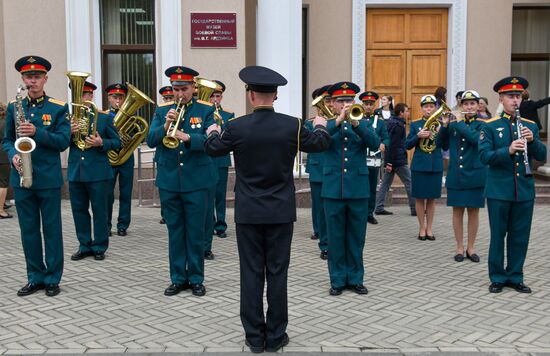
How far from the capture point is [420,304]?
588 cm

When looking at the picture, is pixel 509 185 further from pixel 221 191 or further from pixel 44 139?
pixel 44 139

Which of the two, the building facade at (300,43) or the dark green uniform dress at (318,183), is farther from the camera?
the building facade at (300,43)

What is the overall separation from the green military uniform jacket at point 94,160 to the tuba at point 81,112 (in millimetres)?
119

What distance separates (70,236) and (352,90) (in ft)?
17.1

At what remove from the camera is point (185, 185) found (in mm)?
6145

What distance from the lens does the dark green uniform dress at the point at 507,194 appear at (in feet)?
20.2

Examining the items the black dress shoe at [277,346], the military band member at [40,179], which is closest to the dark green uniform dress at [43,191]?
the military band member at [40,179]

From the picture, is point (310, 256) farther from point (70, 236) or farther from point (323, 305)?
point (70, 236)

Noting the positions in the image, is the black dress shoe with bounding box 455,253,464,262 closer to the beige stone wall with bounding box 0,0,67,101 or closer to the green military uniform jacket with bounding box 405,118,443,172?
the green military uniform jacket with bounding box 405,118,443,172

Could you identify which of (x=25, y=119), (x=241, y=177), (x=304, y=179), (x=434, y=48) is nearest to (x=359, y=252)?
(x=241, y=177)

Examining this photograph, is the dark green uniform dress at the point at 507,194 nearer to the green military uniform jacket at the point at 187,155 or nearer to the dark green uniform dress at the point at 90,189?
the green military uniform jacket at the point at 187,155

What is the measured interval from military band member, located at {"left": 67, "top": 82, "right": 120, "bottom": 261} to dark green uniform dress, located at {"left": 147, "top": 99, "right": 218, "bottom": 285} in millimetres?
1813

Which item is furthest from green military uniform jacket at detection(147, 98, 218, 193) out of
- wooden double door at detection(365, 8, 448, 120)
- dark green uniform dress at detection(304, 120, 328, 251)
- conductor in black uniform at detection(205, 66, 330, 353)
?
wooden double door at detection(365, 8, 448, 120)

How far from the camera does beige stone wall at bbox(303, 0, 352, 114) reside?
1366 cm
